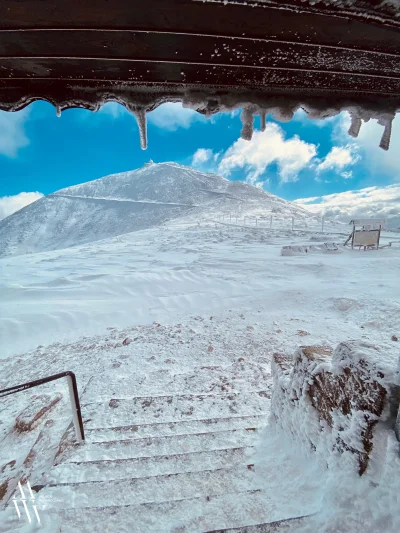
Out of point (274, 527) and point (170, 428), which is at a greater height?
point (274, 527)

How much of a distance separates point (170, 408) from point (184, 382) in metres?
0.85

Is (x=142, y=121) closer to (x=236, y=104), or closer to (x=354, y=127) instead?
(x=236, y=104)

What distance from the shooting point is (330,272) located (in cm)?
995

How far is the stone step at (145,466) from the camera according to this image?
192cm

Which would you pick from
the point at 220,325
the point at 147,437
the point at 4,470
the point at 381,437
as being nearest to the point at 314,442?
the point at 381,437

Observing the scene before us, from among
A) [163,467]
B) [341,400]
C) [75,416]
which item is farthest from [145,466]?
[341,400]

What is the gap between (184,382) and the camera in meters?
3.89

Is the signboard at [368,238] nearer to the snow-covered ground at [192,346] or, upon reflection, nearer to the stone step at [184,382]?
the snow-covered ground at [192,346]

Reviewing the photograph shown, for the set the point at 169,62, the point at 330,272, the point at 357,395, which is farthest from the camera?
the point at 330,272

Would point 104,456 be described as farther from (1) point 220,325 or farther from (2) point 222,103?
(1) point 220,325

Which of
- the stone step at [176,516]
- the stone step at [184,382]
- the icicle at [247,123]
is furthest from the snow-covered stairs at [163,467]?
the icicle at [247,123]

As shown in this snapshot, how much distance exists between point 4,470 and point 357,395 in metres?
3.14

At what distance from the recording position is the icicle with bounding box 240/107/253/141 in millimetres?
1982

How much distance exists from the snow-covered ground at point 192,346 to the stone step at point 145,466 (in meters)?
0.01
